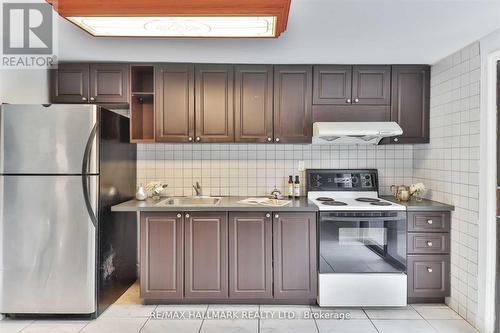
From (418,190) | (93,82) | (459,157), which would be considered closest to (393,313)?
(418,190)

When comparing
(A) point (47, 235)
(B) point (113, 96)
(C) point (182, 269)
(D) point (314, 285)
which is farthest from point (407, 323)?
(B) point (113, 96)

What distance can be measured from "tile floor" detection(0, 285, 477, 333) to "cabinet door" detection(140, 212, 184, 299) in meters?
A: 0.17

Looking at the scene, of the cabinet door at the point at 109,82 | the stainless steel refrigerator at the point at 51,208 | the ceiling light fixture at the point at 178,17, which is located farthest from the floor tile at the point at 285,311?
the cabinet door at the point at 109,82

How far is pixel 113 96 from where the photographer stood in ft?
8.93

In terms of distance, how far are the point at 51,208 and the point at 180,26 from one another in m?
1.66

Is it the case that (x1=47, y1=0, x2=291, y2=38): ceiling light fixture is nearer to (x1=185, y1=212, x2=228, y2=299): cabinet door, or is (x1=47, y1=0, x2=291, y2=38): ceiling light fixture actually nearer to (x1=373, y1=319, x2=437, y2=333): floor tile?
(x1=185, y1=212, x2=228, y2=299): cabinet door

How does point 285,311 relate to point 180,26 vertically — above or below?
below

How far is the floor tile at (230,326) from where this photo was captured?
7.16 feet

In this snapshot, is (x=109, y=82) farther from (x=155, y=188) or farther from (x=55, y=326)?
(x=55, y=326)

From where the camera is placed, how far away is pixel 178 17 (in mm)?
1612

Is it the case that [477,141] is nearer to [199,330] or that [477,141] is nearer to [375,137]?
[375,137]

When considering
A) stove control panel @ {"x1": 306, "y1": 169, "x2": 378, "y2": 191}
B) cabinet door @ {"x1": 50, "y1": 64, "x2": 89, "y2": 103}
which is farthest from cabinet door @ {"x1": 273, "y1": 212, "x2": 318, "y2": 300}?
cabinet door @ {"x1": 50, "y1": 64, "x2": 89, "y2": 103}

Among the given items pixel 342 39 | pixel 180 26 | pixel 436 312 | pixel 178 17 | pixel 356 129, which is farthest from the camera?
pixel 356 129

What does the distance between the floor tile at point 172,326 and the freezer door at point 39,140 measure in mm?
1326
